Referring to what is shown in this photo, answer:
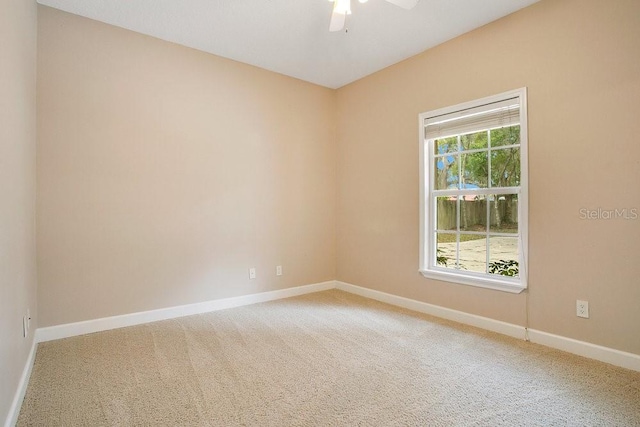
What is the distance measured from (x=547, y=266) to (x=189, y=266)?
10.6 ft

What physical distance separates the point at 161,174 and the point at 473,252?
312cm

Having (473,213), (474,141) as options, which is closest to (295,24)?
(474,141)

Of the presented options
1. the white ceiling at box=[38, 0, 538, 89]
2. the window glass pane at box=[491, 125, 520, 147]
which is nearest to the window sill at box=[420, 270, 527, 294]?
the window glass pane at box=[491, 125, 520, 147]

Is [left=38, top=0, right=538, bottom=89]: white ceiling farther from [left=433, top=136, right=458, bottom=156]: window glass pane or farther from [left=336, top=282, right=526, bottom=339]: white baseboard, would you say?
[left=336, top=282, right=526, bottom=339]: white baseboard

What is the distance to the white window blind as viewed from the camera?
2865 mm

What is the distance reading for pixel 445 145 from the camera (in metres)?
3.46

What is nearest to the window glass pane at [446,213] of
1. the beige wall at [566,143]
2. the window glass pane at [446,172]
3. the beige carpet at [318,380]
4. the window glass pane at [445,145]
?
the window glass pane at [446,172]

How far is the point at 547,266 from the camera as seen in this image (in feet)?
8.70

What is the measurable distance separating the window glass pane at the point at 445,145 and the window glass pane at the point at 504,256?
967 millimetres

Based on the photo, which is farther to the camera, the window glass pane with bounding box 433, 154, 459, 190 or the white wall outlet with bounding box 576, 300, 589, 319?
the window glass pane with bounding box 433, 154, 459, 190

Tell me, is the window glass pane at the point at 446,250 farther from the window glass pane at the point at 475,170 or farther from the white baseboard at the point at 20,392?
the white baseboard at the point at 20,392

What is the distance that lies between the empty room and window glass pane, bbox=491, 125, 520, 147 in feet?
0.22

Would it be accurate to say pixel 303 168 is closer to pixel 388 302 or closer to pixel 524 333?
pixel 388 302

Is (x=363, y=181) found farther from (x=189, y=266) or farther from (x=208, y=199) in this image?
(x=189, y=266)
